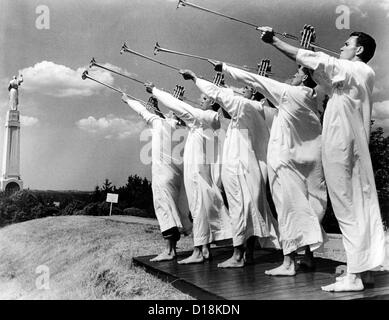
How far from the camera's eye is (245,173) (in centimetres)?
557

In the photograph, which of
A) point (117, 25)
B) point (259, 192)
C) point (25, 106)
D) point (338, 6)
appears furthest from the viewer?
point (25, 106)

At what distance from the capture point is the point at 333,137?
13.2 ft

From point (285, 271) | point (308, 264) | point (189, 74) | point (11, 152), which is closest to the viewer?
point (285, 271)

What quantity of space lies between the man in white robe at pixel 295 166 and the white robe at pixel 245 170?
0.58m

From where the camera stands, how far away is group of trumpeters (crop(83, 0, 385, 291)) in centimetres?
394

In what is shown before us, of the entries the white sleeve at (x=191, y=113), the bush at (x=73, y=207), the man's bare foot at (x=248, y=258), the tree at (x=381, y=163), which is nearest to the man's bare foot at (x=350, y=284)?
the man's bare foot at (x=248, y=258)

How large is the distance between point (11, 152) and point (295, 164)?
7.45m

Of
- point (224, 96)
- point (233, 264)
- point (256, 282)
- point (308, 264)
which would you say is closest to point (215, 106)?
point (224, 96)

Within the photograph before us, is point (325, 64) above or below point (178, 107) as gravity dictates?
below

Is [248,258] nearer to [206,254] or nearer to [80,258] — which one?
[206,254]

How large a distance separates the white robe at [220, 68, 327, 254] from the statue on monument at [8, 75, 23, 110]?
5.48 metres

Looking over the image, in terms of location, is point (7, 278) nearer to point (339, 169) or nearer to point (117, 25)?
point (117, 25)
